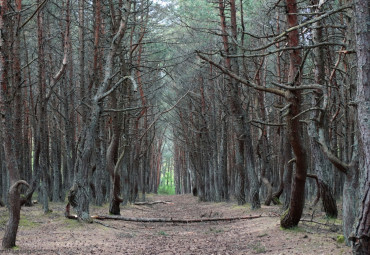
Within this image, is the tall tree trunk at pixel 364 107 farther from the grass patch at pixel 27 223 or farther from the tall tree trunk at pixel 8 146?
the grass patch at pixel 27 223

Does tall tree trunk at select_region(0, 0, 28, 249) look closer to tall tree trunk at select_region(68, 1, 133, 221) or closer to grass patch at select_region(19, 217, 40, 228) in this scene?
grass patch at select_region(19, 217, 40, 228)

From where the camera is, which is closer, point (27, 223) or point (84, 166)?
point (27, 223)

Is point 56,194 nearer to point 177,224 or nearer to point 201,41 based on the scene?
point 177,224

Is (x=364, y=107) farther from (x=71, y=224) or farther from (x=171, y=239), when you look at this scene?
(x=71, y=224)

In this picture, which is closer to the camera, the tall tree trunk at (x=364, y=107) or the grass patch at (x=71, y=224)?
the tall tree trunk at (x=364, y=107)

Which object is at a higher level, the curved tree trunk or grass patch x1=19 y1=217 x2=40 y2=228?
the curved tree trunk

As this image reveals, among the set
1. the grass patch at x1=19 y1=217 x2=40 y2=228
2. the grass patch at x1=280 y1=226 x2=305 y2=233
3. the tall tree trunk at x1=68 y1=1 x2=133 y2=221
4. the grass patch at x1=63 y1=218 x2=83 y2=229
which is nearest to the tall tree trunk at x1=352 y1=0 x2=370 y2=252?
the grass patch at x1=280 y1=226 x2=305 y2=233

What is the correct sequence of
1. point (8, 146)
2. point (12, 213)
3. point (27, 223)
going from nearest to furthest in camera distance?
point (12, 213)
point (8, 146)
point (27, 223)

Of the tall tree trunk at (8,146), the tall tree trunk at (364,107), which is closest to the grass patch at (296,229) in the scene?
the tall tree trunk at (364,107)

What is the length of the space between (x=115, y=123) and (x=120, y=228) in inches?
146

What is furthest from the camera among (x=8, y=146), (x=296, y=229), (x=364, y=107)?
(x=296, y=229)

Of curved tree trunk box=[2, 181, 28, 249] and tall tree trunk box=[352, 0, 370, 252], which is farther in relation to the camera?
curved tree trunk box=[2, 181, 28, 249]

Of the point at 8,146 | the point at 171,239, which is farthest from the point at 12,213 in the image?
the point at 171,239

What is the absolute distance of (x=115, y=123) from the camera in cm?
1364
